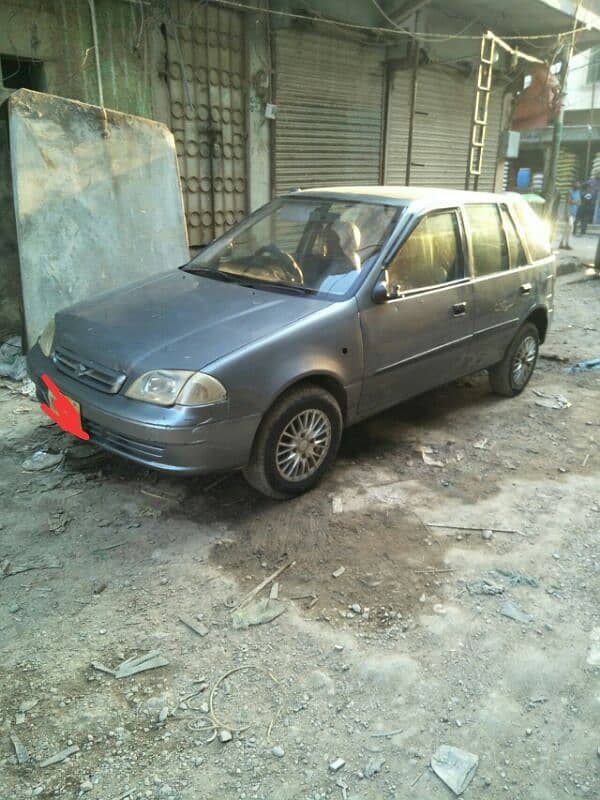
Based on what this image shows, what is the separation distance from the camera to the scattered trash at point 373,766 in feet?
6.89

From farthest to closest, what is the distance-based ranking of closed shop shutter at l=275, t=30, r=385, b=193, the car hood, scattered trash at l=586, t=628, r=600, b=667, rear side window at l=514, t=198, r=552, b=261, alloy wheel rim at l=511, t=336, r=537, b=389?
closed shop shutter at l=275, t=30, r=385, b=193
alloy wheel rim at l=511, t=336, r=537, b=389
rear side window at l=514, t=198, r=552, b=261
the car hood
scattered trash at l=586, t=628, r=600, b=667

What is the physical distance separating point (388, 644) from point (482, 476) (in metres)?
1.80

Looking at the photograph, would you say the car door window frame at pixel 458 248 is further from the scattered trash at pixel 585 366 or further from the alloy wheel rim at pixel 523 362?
the scattered trash at pixel 585 366

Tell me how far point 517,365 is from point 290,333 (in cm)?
288

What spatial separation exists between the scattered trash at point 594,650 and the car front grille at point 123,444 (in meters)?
2.08

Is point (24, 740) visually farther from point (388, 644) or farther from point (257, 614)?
point (388, 644)

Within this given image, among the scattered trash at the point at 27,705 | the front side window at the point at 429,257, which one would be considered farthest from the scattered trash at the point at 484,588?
the scattered trash at the point at 27,705

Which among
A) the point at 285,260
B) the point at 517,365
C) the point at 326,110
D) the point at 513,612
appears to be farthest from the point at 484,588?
the point at 326,110

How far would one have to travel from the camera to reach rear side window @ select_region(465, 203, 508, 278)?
463cm

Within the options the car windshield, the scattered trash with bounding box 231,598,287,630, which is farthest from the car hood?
the scattered trash with bounding box 231,598,287,630

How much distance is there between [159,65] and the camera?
6.93 meters

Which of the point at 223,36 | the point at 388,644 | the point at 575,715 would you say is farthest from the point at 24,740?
the point at 223,36

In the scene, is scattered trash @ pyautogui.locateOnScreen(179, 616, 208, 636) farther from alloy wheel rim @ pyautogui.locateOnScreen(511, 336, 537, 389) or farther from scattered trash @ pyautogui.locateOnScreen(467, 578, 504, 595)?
alloy wheel rim @ pyautogui.locateOnScreen(511, 336, 537, 389)

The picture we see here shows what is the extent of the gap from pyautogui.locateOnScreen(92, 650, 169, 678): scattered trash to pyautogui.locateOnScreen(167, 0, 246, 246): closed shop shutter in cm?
611
